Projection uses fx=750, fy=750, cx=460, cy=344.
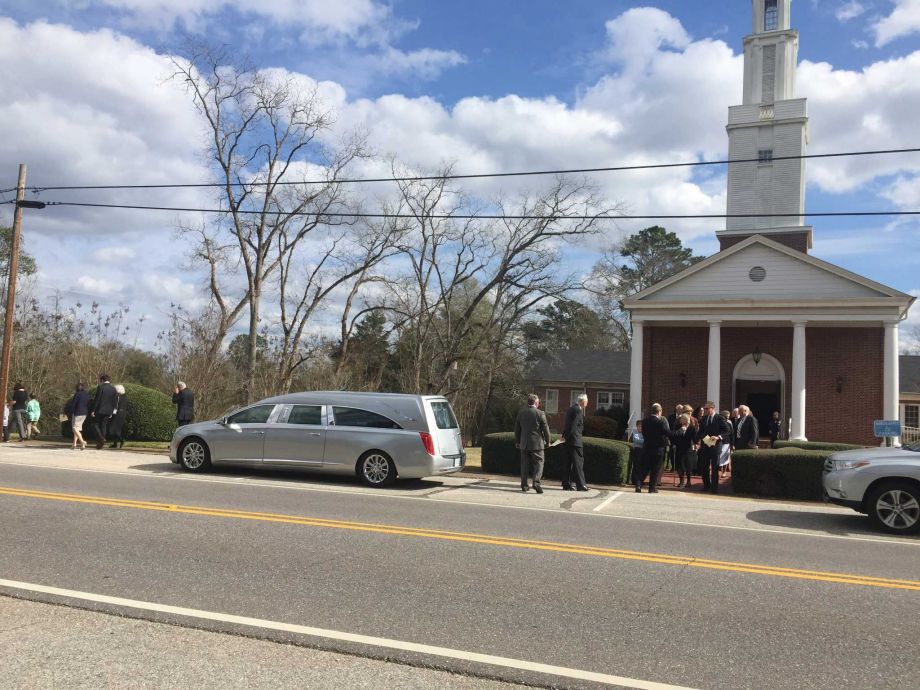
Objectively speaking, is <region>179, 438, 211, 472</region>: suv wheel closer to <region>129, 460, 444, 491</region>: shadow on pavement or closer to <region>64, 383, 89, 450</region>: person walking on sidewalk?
<region>129, 460, 444, 491</region>: shadow on pavement

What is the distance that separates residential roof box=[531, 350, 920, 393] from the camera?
4588 cm

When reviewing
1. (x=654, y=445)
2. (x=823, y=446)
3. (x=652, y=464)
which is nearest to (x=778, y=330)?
(x=823, y=446)

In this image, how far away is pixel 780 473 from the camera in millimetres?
13961

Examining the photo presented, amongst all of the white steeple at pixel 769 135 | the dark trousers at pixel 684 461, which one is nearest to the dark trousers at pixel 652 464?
the dark trousers at pixel 684 461

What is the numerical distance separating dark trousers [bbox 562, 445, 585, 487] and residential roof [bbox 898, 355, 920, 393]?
107 feet

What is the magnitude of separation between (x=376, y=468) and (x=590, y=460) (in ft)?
15.0

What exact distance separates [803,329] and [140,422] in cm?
2013

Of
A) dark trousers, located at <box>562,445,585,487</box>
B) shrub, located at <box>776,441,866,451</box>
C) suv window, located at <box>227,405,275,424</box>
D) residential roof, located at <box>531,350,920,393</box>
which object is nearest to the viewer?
dark trousers, located at <box>562,445,585,487</box>

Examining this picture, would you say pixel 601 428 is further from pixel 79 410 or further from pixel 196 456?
pixel 196 456

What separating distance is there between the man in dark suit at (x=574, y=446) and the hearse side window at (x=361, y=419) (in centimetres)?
300

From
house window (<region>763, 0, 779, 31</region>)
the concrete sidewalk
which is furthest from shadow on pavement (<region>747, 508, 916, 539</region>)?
house window (<region>763, 0, 779, 31</region>)

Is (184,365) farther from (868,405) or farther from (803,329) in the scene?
(868,405)

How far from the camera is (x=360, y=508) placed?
10.2 m

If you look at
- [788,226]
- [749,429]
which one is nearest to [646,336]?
[788,226]
